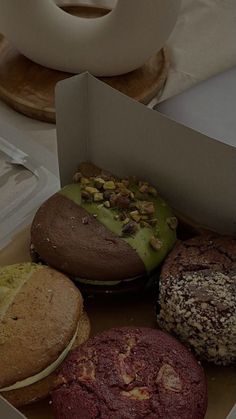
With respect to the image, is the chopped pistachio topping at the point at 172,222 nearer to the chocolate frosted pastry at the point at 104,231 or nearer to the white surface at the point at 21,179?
the chocolate frosted pastry at the point at 104,231

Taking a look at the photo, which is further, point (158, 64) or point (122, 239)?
point (158, 64)

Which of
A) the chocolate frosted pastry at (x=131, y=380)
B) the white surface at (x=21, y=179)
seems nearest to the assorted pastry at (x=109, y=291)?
the chocolate frosted pastry at (x=131, y=380)

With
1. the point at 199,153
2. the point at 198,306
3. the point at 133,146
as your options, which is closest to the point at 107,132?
the point at 133,146

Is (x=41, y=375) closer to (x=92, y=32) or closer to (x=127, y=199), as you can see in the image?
(x=127, y=199)

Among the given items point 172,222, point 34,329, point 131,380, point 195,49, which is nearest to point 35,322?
point 34,329

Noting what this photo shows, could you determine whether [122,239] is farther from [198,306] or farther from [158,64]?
[158,64]

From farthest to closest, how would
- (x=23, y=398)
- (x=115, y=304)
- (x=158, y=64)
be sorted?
(x=158, y=64)
(x=115, y=304)
(x=23, y=398)

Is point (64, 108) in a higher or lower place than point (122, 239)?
higher
